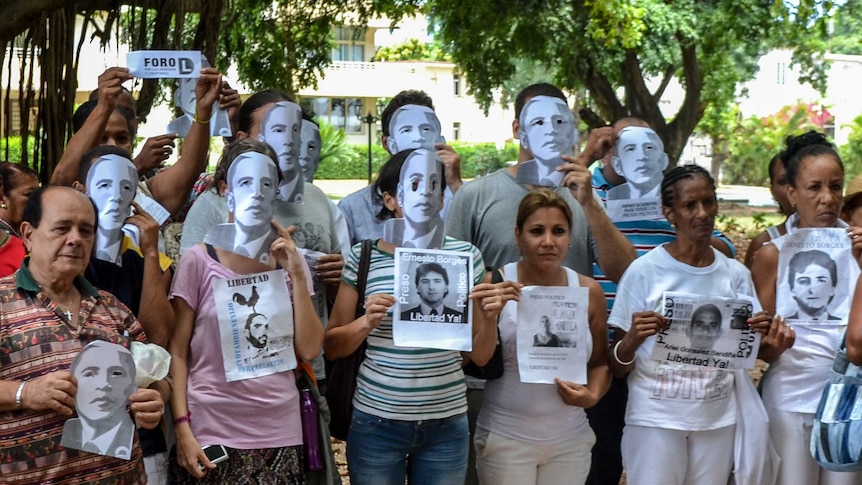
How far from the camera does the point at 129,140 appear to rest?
438 centimetres

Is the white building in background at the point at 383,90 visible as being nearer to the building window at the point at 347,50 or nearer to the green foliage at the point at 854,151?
the building window at the point at 347,50

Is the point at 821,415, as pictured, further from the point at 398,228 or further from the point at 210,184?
the point at 210,184

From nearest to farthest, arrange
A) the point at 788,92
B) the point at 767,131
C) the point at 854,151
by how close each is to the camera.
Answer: the point at 854,151, the point at 767,131, the point at 788,92

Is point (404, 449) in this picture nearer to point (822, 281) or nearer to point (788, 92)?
point (822, 281)

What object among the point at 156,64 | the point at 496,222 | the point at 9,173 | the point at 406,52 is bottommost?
the point at 496,222

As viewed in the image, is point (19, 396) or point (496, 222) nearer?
point (19, 396)

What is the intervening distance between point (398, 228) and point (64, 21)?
15.0 ft

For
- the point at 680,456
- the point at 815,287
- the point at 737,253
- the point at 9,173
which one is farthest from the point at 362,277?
the point at 737,253

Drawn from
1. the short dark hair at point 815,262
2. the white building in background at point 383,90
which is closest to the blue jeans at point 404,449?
the short dark hair at point 815,262

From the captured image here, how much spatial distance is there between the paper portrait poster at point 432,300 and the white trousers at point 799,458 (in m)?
1.31

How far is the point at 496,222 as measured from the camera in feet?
13.9

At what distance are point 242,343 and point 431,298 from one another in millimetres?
662

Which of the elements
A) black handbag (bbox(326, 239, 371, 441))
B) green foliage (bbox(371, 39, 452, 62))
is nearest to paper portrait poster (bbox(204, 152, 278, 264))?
black handbag (bbox(326, 239, 371, 441))

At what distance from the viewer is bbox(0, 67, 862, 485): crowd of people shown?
3.14 meters
